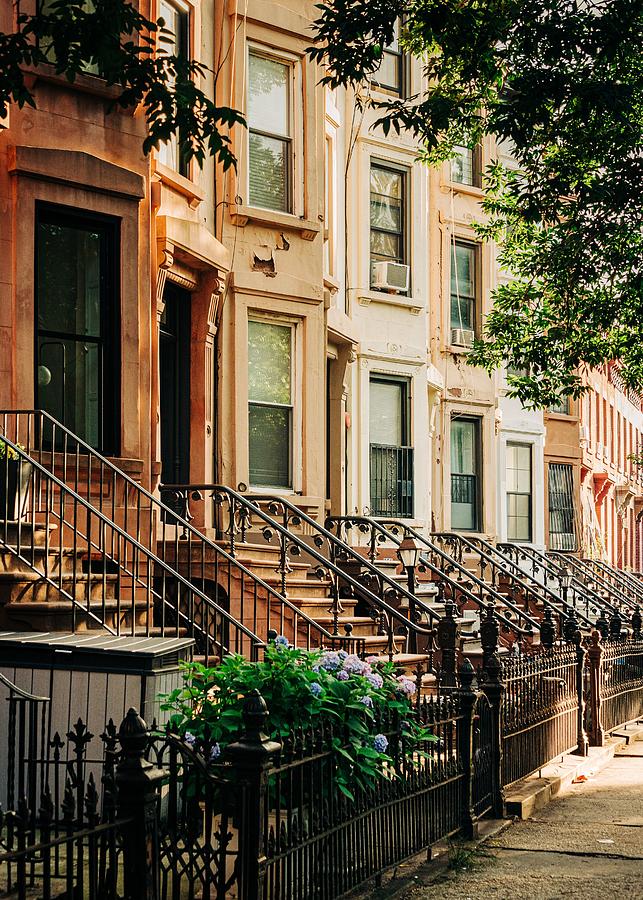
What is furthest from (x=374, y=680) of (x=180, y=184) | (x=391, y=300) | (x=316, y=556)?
(x=391, y=300)

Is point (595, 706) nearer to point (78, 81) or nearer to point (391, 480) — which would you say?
point (78, 81)

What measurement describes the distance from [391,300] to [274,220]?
6.01 metres

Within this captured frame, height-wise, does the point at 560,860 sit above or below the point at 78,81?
below

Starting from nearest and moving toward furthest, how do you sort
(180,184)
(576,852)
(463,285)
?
1. (576,852)
2. (180,184)
3. (463,285)

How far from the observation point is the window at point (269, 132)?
17.8 m

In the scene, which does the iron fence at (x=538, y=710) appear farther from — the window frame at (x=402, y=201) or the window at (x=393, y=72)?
the window at (x=393, y=72)

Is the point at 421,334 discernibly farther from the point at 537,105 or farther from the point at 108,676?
the point at 108,676

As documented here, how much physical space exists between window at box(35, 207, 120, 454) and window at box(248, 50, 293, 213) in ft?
14.4

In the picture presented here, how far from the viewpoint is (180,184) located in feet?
50.0

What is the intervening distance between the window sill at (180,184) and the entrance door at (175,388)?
3.49 ft

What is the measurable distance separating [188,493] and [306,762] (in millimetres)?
8203

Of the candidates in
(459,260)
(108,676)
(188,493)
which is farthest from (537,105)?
(459,260)

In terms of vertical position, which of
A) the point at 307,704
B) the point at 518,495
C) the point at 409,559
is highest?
the point at 518,495

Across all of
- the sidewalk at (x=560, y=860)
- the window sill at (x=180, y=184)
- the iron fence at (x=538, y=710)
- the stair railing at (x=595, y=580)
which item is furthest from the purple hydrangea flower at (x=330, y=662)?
the stair railing at (x=595, y=580)
